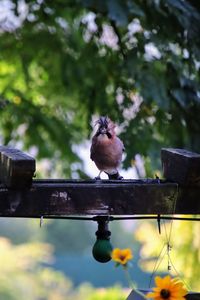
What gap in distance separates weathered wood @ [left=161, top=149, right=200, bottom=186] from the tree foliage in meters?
1.99

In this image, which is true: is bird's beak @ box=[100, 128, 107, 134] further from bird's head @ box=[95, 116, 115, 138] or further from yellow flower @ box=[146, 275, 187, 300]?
yellow flower @ box=[146, 275, 187, 300]

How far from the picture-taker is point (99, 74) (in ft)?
19.9

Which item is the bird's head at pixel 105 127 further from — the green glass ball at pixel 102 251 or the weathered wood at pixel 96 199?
the green glass ball at pixel 102 251

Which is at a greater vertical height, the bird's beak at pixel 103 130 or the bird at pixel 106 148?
the bird's beak at pixel 103 130

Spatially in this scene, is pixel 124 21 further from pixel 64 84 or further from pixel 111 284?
pixel 111 284

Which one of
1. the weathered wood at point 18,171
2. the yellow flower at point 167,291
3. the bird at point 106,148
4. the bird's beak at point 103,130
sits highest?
the bird's beak at point 103,130

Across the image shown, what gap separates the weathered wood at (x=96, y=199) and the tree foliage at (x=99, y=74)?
83.8 inches

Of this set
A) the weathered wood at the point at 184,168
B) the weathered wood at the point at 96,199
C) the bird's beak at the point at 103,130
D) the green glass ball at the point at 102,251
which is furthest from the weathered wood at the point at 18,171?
the bird's beak at the point at 103,130

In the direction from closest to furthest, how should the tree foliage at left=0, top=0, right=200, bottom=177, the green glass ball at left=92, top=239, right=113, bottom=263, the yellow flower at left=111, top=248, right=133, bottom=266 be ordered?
the yellow flower at left=111, top=248, right=133, bottom=266 → the green glass ball at left=92, top=239, right=113, bottom=263 → the tree foliage at left=0, top=0, right=200, bottom=177

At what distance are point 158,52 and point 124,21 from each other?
0.88 m

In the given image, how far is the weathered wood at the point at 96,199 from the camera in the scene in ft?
7.34

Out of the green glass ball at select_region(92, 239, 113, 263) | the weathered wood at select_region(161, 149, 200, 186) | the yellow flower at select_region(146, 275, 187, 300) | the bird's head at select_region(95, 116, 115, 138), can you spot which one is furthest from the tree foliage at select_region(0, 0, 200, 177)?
the yellow flower at select_region(146, 275, 187, 300)

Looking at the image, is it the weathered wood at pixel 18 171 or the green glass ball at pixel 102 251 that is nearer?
the weathered wood at pixel 18 171

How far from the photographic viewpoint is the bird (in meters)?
3.91
